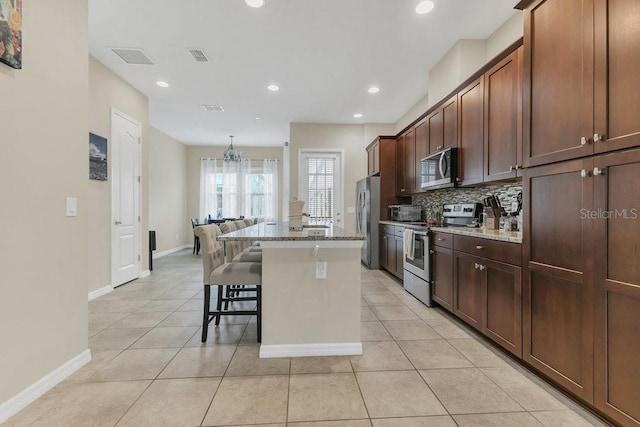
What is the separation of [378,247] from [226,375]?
149 inches

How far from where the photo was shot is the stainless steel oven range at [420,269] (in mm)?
3328

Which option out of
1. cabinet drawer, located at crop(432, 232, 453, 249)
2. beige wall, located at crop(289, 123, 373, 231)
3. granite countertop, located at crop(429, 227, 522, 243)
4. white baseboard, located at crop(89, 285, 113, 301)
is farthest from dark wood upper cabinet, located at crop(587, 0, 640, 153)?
beige wall, located at crop(289, 123, 373, 231)

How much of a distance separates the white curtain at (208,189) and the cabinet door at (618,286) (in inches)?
329

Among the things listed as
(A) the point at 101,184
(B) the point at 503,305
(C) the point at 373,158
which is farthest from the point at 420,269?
(A) the point at 101,184

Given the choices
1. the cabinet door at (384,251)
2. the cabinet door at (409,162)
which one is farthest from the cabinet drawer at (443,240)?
the cabinet door at (384,251)

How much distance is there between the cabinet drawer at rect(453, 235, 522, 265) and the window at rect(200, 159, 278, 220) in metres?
6.54

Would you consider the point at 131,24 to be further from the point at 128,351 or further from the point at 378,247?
the point at 378,247

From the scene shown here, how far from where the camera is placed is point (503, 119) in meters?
2.50

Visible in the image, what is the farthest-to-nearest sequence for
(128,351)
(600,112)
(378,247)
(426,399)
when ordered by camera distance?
(378,247), (128,351), (426,399), (600,112)

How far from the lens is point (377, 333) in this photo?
2.63 meters

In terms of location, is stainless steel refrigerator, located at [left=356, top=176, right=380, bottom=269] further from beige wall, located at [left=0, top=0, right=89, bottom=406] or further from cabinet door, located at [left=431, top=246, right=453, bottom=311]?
beige wall, located at [left=0, top=0, right=89, bottom=406]

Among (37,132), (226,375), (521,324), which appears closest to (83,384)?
(226,375)

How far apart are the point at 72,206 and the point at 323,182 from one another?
190 inches

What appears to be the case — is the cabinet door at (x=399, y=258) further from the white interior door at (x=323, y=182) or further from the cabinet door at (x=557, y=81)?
the cabinet door at (x=557, y=81)
